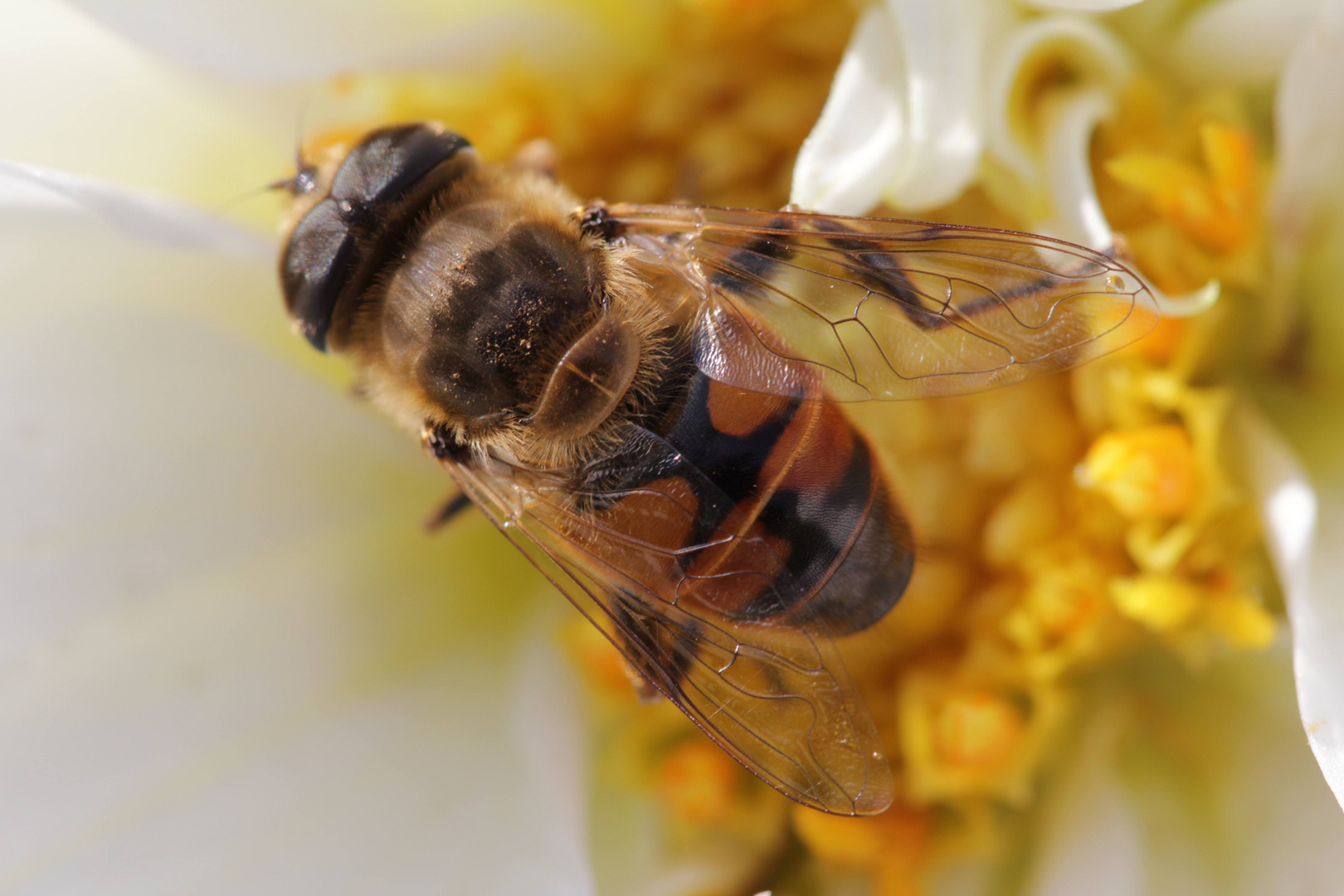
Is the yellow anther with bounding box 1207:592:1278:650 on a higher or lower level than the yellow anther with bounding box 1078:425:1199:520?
lower

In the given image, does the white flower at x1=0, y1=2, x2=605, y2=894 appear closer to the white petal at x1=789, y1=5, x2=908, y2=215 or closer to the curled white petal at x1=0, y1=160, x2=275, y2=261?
the curled white petal at x1=0, y1=160, x2=275, y2=261

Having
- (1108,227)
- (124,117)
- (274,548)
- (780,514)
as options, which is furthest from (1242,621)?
(124,117)

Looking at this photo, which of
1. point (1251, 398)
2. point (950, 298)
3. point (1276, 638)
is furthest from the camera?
point (1251, 398)

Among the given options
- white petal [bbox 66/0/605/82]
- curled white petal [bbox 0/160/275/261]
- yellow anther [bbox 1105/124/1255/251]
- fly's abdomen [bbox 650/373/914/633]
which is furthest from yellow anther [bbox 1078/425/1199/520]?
curled white petal [bbox 0/160/275/261]

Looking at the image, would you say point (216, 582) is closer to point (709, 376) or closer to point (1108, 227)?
point (709, 376)

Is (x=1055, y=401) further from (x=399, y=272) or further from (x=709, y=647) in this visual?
(x=399, y=272)

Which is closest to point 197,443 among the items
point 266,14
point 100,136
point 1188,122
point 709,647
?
point 100,136
